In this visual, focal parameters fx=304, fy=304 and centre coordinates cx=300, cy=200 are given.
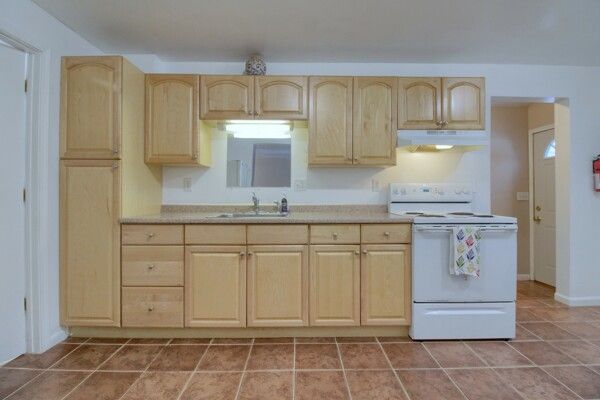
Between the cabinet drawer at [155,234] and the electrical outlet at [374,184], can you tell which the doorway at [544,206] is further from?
the cabinet drawer at [155,234]

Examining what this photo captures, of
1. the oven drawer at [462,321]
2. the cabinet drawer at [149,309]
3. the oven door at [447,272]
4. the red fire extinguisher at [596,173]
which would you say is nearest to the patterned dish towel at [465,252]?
the oven door at [447,272]

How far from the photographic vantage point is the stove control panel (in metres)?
2.85

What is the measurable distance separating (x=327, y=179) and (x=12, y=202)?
238cm

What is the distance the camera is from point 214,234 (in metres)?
2.27

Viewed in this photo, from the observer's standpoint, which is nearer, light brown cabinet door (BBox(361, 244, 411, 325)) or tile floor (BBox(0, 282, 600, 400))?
tile floor (BBox(0, 282, 600, 400))

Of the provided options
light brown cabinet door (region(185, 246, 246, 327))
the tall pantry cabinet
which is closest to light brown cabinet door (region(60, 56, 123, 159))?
the tall pantry cabinet

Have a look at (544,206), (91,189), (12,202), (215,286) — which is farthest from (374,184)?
(12,202)

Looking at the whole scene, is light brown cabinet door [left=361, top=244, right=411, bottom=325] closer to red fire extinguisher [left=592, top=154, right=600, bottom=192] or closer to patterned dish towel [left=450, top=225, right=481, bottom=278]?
patterned dish towel [left=450, top=225, right=481, bottom=278]

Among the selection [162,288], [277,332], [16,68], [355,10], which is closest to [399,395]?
[277,332]

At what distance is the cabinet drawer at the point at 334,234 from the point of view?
229 cm

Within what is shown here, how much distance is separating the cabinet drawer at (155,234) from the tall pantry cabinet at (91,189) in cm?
11

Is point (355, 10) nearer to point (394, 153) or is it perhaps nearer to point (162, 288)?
Answer: point (394, 153)

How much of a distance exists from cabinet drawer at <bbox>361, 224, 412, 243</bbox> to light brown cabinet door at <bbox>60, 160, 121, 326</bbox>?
1851 mm

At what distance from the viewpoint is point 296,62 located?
2.92 m
